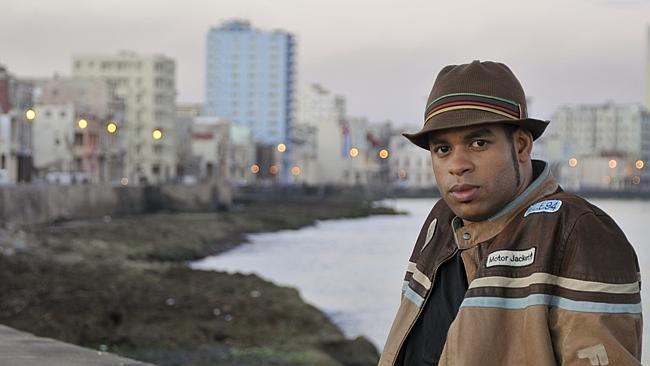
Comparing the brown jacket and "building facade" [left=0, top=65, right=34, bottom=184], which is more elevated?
"building facade" [left=0, top=65, right=34, bottom=184]

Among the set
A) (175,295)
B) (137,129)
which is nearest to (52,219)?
(175,295)

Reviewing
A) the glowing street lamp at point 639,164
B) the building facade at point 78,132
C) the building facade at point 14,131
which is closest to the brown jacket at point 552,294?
the building facade at point 14,131

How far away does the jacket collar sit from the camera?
111 inches

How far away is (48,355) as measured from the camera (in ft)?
17.3

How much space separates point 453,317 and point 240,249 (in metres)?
44.8

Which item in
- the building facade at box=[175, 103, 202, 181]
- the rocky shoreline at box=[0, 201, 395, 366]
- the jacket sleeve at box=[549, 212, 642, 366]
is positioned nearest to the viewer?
the jacket sleeve at box=[549, 212, 642, 366]

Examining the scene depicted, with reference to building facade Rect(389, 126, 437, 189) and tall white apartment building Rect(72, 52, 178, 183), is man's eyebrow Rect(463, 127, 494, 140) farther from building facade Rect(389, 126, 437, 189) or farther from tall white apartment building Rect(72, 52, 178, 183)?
building facade Rect(389, 126, 437, 189)

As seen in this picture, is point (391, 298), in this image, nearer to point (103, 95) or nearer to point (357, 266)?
point (357, 266)

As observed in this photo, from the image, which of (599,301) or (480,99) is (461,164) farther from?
(599,301)

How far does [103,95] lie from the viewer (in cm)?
8600

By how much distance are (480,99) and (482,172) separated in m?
0.18

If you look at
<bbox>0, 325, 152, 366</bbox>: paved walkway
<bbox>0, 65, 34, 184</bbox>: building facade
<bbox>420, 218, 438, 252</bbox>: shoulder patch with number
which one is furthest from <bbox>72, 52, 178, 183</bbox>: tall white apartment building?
<bbox>420, 218, 438, 252</bbox>: shoulder patch with number

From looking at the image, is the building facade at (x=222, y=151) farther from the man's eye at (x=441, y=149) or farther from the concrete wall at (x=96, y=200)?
the man's eye at (x=441, y=149)

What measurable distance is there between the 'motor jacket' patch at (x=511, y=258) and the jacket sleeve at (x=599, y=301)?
0.26ft
